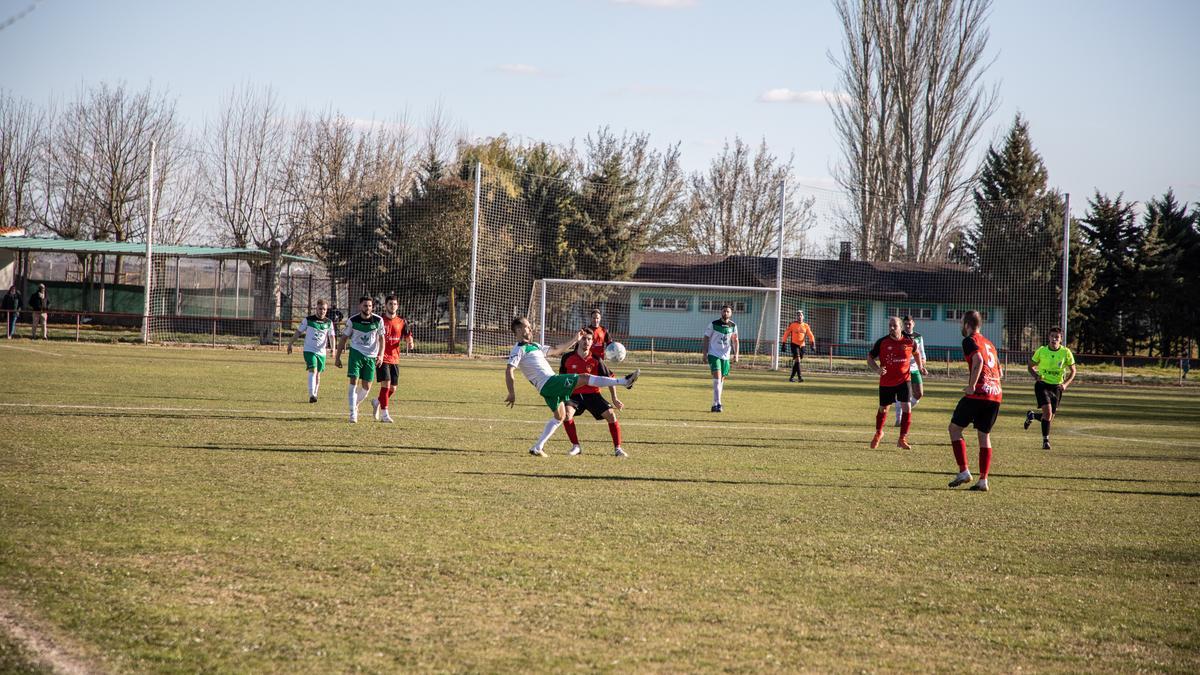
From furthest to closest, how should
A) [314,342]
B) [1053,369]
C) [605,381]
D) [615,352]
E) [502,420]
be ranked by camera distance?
[314,342] < [502,420] < [1053,369] < [615,352] < [605,381]

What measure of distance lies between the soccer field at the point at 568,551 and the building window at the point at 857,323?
130 ft

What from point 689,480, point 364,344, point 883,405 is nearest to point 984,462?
point 689,480

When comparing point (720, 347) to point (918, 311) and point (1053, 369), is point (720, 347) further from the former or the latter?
point (918, 311)

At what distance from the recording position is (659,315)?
49.4 metres

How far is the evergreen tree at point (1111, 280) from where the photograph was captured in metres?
51.9

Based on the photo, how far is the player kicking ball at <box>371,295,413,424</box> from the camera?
15844 millimetres

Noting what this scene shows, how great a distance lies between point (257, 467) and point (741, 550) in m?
5.37

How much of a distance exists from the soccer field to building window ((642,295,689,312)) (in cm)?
3401

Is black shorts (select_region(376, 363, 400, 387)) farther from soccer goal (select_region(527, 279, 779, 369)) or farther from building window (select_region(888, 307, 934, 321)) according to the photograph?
building window (select_region(888, 307, 934, 321))

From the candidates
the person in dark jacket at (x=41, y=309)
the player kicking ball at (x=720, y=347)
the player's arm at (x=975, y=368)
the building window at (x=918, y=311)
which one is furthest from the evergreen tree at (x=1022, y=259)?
the person in dark jacket at (x=41, y=309)

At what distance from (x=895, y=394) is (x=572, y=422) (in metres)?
5.46

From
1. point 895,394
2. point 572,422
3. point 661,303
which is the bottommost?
point 572,422

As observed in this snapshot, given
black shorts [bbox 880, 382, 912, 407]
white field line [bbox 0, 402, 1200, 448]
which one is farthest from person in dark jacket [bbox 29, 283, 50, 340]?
black shorts [bbox 880, 382, 912, 407]

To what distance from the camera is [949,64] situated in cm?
5419
